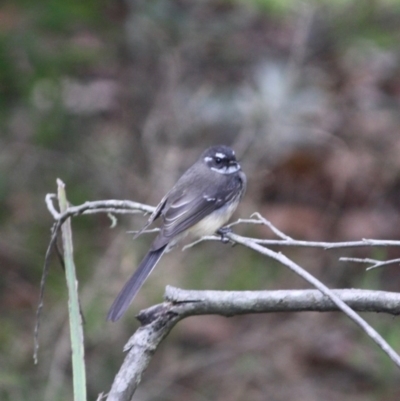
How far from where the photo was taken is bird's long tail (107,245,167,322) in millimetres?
3512

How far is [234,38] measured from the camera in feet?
33.9

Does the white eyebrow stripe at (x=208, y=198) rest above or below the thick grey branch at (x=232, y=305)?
below

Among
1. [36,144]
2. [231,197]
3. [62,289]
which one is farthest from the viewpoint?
[36,144]

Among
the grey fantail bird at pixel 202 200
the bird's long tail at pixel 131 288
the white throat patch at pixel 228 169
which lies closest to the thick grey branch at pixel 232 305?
the bird's long tail at pixel 131 288

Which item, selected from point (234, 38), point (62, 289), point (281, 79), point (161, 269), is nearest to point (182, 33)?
point (281, 79)

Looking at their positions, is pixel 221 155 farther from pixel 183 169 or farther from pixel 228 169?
pixel 183 169

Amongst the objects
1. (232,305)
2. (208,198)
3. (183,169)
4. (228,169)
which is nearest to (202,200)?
(208,198)

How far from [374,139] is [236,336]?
351 cm

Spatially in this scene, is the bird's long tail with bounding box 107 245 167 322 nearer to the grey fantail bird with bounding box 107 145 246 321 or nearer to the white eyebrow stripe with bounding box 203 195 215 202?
the grey fantail bird with bounding box 107 145 246 321

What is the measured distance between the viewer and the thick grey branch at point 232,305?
279 centimetres

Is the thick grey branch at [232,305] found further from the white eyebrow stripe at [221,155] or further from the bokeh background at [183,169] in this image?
the bokeh background at [183,169]

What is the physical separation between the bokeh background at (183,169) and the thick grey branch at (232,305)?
11.4 feet

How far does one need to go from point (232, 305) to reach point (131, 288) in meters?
1.13

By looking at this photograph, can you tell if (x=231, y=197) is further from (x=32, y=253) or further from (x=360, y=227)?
(x=360, y=227)
